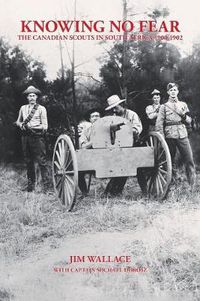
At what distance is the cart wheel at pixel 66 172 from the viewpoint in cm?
563

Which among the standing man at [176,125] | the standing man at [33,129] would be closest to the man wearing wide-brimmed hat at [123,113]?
the standing man at [176,125]

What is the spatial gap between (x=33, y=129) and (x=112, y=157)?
2.07 meters

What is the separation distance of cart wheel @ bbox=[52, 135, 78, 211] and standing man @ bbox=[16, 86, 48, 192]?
1143 mm

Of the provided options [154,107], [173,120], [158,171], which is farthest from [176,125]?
[154,107]

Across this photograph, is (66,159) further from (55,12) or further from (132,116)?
(55,12)

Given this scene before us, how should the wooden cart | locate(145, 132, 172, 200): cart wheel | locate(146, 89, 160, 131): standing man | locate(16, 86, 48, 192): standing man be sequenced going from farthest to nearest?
locate(146, 89, 160, 131): standing man < locate(16, 86, 48, 192): standing man < locate(145, 132, 172, 200): cart wheel < the wooden cart

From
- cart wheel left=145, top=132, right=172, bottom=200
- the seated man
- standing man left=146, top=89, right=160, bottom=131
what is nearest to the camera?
cart wheel left=145, top=132, right=172, bottom=200

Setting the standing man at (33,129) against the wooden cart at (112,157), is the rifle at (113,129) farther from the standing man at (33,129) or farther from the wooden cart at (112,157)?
the standing man at (33,129)

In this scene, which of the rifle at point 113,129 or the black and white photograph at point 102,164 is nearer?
the black and white photograph at point 102,164

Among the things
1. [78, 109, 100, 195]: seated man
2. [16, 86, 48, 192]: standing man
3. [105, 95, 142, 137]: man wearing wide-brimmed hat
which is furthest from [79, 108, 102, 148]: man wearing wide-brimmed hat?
[16, 86, 48, 192]: standing man

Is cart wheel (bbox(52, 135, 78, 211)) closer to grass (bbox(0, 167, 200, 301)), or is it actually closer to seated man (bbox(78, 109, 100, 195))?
grass (bbox(0, 167, 200, 301))

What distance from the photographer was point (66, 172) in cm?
598

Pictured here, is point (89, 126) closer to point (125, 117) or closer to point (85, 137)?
point (85, 137)

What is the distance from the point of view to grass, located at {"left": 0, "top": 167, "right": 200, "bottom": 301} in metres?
3.75
